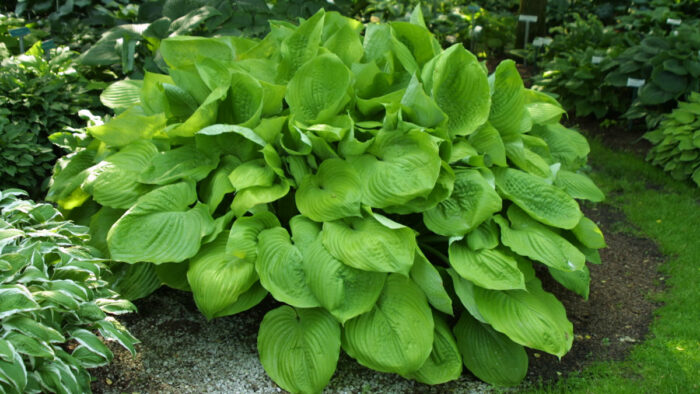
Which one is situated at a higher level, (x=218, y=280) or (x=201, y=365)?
(x=218, y=280)

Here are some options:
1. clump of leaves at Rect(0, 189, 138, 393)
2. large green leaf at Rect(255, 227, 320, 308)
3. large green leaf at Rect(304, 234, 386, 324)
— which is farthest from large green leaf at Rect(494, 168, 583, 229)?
clump of leaves at Rect(0, 189, 138, 393)

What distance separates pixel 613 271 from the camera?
3.64 m

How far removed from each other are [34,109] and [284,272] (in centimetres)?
237

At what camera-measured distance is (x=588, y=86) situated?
19.5ft

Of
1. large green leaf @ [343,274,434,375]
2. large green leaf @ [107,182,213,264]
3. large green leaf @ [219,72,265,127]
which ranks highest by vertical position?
large green leaf @ [219,72,265,127]

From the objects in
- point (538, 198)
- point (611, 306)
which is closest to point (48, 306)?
point (538, 198)

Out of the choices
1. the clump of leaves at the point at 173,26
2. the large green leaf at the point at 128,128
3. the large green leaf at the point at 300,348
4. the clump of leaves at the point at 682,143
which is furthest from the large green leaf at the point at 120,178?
the clump of leaves at the point at 682,143

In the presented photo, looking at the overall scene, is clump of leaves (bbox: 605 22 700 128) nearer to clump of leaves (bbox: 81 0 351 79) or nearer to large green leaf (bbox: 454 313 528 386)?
clump of leaves (bbox: 81 0 351 79)

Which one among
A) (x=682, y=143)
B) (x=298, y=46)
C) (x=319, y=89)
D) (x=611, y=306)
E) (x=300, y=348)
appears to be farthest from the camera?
(x=682, y=143)

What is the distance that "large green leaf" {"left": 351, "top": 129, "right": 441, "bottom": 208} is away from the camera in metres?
2.62

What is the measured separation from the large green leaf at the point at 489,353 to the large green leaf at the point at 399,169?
27.5 inches

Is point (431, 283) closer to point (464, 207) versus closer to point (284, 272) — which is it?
point (464, 207)

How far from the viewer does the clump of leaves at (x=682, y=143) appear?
4.73 m

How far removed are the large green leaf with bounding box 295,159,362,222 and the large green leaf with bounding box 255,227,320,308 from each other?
0.19 meters
